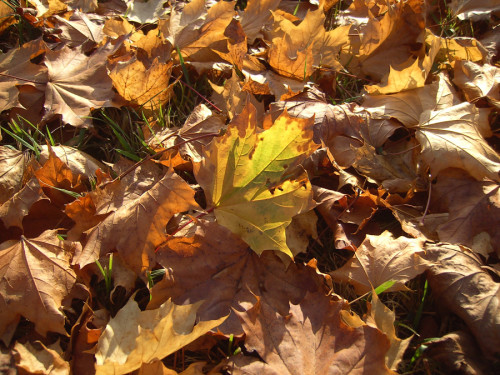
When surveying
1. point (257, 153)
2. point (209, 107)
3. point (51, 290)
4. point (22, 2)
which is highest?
point (22, 2)

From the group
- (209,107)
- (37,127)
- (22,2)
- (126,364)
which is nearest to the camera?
(126,364)

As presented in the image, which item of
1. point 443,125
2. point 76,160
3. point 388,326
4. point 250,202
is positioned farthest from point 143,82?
point 388,326

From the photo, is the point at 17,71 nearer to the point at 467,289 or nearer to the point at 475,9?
the point at 467,289

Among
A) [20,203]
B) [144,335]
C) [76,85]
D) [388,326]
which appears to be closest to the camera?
[144,335]

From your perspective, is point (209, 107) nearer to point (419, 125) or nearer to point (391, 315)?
point (419, 125)

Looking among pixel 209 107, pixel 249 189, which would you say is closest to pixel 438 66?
pixel 209 107

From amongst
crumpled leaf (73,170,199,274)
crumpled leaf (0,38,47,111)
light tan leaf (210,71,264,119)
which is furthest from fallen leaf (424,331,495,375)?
crumpled leaf (0,38,47,111)
